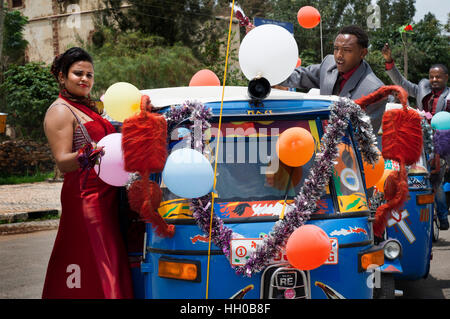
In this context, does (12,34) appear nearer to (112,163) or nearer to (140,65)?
(140,65)

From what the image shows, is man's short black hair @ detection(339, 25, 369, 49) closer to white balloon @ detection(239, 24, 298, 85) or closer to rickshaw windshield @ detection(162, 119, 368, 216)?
white balloon @ detection(239, 24, 298, 85)

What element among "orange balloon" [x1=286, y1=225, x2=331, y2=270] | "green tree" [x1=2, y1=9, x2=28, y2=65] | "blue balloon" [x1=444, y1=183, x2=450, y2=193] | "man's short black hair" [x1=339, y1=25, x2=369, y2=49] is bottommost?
"blue balloon" [x1=444, y1=183, x2=450, y2=193]

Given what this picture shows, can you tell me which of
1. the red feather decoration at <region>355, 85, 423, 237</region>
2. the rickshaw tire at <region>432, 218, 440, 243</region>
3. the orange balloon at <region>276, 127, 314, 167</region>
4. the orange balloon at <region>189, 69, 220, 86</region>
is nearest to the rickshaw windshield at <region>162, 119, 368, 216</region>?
the orange balloon at <region>276, 127, 314, 167</region>

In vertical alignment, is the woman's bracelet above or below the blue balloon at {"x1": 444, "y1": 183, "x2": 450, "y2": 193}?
above

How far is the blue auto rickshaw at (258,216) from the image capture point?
367 centimetres

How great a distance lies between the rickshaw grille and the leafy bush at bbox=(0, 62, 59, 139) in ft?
67.4

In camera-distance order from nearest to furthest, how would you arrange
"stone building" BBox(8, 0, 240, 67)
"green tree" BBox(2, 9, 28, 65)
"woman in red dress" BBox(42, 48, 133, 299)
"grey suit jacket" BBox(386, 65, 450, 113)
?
"woman in red dress" BBox(42, 48, 133, 299), "grey suit jacket" BBox(386, 65, 450, 113), "green tree" BBox(2, 9, 28, 65), "stone building" BBox(8, 0, 240, 67)

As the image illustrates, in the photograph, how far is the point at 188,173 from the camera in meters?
3.51

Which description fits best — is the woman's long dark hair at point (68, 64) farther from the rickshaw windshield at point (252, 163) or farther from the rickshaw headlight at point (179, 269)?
the rickshaw headlight at point (179, 269)

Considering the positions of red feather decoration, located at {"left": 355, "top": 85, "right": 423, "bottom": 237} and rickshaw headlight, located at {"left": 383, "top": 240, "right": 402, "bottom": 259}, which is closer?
red feather decoration, located at {"left": 355, "top": 85, "right": 423, "bottom": 237}

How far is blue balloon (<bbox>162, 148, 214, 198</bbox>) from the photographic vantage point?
3518 mm

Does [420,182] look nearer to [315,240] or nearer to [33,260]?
[315,240]

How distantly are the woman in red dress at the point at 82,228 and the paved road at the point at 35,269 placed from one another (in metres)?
2.69
